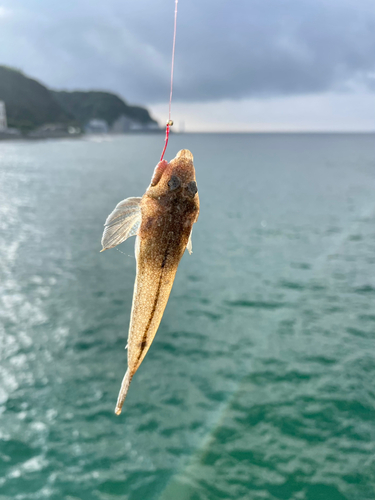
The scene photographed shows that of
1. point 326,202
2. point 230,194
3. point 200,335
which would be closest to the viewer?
point 200,335

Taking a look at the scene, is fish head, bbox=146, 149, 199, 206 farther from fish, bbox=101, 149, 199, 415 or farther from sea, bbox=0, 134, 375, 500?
sea, bbox=0, 134, 375, 500

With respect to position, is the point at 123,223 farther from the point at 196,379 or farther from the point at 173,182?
the point at 196,379

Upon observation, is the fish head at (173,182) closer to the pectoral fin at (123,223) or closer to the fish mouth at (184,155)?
the fish mouth at (184,155)

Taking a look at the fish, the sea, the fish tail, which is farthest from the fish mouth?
the fish tail

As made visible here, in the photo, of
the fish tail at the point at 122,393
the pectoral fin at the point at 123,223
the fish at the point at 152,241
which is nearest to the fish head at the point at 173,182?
the fish at the point at 152,241

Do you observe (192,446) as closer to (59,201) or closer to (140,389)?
(140,389)

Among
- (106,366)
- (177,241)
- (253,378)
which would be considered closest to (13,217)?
(106,366)

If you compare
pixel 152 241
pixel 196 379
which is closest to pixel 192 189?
pixel 152 241
